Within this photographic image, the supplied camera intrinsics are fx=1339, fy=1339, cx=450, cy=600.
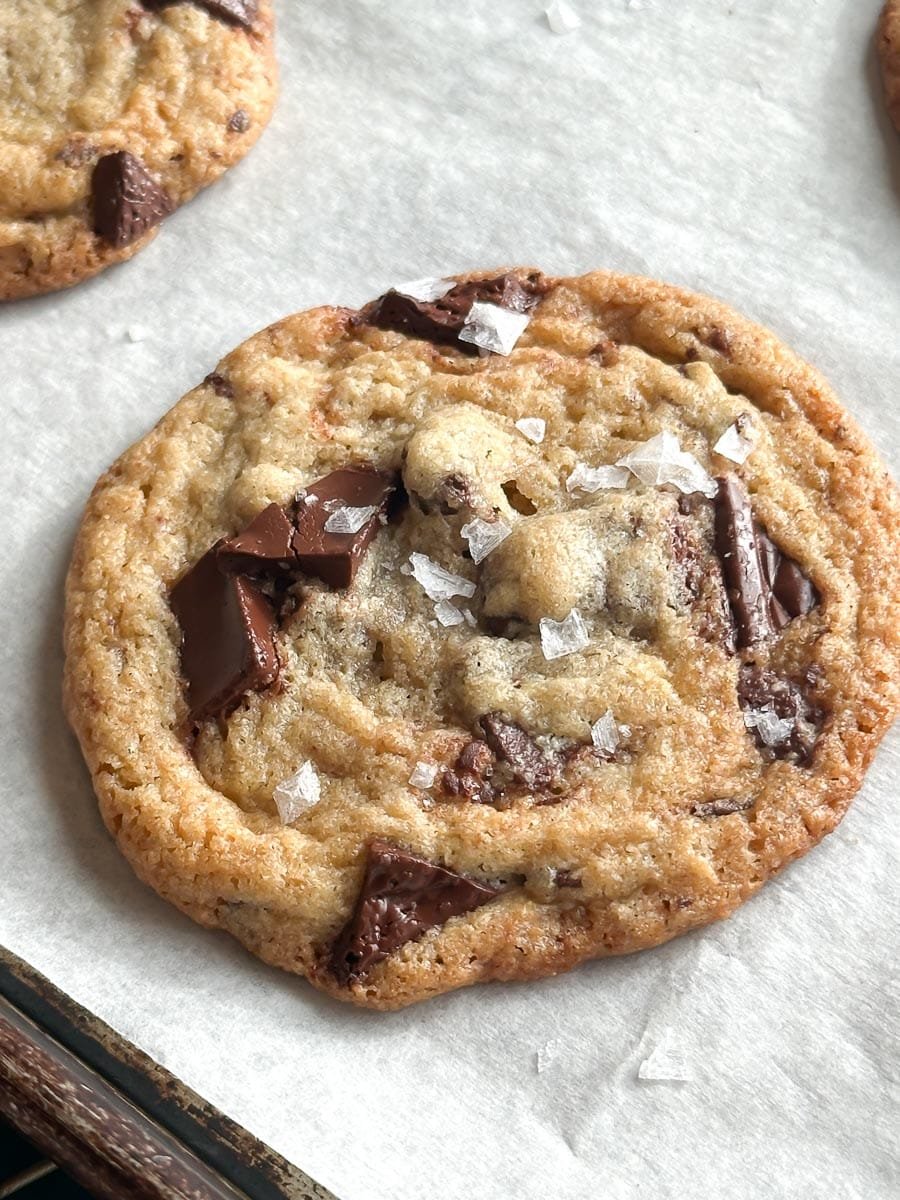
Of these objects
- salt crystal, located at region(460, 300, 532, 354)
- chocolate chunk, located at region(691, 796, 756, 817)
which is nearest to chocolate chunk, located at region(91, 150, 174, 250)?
salt crystal, located at region(460, 300, 532, 354)

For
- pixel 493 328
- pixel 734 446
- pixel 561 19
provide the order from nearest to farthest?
pixel 734 446 → pixel 493 328 → pixel 561 19

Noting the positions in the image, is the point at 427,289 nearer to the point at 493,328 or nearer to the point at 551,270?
the point at 493,328

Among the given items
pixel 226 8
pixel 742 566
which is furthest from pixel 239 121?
pixel 742 566

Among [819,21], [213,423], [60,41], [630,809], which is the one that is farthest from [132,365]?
[819,21]

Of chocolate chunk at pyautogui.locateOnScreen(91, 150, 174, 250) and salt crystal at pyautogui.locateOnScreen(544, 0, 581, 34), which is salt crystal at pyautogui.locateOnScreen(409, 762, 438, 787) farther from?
salt crystal at pyautogui.locateOnScreen(544, 0, 581, 34)

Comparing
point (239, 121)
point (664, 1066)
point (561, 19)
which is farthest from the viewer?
point (561, 19)

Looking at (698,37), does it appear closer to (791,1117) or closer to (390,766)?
(390,766)

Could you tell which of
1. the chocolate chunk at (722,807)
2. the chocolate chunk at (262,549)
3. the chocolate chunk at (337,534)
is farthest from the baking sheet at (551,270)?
the chocolate chunk at (337,534)
